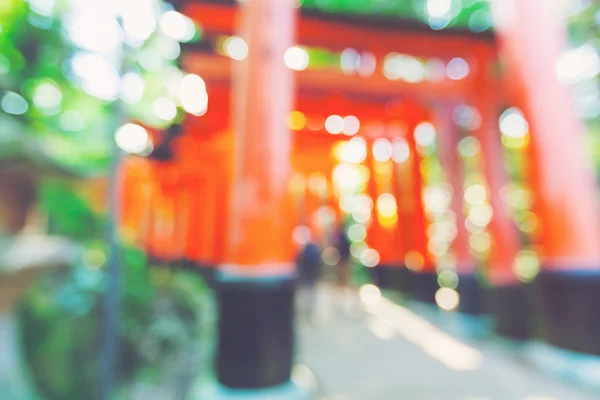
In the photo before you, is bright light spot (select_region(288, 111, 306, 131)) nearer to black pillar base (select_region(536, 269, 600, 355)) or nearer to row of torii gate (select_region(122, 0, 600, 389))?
row of torii gate (select_region(122, 0, 600, 389))

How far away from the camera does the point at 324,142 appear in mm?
8727

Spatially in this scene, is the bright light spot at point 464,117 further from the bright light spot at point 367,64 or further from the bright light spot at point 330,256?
the bright light spot at point 330,256

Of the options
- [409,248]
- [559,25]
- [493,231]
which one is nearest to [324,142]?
[409,248]

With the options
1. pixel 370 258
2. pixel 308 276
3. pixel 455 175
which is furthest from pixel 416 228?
pixel 370 258

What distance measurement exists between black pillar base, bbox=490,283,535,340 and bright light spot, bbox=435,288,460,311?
6.62 feet

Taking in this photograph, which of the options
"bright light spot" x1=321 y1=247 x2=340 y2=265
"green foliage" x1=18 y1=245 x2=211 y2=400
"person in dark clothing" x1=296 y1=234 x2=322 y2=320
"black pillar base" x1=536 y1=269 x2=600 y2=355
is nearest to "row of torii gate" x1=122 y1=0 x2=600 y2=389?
"black pillar base" x1=536 y1=269 x2=600 y2=355

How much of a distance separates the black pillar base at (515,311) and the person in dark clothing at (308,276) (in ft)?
9.39

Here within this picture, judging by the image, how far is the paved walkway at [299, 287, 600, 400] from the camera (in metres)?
3.38

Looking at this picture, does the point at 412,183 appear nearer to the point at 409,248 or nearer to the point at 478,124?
the point at 409,248

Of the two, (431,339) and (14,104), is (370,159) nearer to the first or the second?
(431,339)

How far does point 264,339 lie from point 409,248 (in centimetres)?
524

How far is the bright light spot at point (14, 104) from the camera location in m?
13.2

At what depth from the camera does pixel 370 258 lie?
9.73 meters

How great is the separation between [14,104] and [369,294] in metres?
13.9
